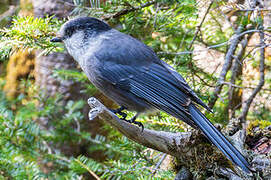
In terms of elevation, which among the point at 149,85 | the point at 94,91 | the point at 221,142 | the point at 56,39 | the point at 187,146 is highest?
the point at 56,39

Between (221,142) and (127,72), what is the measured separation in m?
0.74

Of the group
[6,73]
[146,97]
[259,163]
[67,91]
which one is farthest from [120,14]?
[6,73]

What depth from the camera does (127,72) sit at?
1916 millimetres

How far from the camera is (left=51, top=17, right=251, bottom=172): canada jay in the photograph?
1797mm

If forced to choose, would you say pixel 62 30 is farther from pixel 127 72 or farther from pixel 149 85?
pixel 149 85

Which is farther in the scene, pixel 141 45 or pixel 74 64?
pixel 74 64

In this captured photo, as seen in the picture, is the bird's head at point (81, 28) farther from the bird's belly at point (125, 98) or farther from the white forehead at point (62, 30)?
the bird's belly at point (125, 98)

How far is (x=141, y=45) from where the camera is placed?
199cm

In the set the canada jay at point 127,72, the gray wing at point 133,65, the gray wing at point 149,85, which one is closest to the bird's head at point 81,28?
the canada jay at point 127,72

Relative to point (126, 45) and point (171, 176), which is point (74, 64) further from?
point (171, 176)

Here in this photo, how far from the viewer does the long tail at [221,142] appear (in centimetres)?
148

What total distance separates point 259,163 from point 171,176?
1.66 ft

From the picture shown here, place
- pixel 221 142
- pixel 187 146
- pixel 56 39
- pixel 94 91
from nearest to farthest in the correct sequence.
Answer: pixel 221 142 → pixel 187 146 → pixel 56 39 → pixel 94 91

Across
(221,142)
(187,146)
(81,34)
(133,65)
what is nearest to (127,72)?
(133,65)
